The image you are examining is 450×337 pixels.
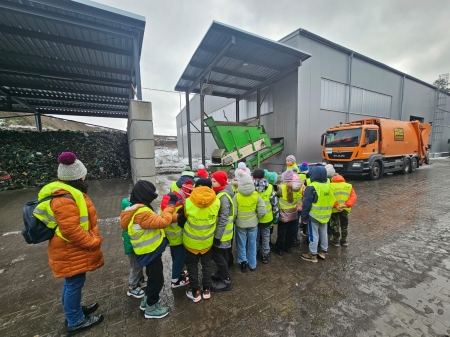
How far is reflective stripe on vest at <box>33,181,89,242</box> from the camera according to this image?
5.39 ft

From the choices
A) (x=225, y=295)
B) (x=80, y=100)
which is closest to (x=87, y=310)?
(x=225, y=295)

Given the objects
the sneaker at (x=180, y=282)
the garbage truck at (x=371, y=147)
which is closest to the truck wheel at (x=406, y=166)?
the garbage truck at (x=371, y=147)

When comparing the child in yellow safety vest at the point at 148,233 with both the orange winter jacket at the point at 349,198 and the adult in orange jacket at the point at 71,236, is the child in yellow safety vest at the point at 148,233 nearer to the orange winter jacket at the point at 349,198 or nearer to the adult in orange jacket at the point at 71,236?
the adult in orange jacket at the point at 71,236

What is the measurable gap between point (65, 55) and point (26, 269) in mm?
6596

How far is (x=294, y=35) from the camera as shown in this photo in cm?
1041

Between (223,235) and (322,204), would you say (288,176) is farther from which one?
(223,235)

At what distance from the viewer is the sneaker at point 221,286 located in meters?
2.41

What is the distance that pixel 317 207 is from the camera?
295 centimetres

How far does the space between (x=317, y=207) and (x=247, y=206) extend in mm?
1129

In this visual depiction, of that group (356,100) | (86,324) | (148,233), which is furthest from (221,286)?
(356,100)

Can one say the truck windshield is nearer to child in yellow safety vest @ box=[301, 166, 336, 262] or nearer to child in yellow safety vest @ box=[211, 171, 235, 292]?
child in yellow safety vest @ box=[301, 166, 336, 262]

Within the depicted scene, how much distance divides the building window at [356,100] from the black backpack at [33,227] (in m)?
13.2

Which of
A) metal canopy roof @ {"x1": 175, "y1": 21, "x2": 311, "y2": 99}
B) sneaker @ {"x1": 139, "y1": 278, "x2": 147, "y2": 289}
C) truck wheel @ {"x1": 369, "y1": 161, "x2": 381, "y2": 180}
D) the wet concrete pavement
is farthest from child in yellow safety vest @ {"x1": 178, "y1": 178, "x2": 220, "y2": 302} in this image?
truck wheel @ {"x1": 369, "y1": 161, "x2": 381, "y2": 180}

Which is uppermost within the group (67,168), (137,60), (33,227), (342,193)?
(137,60)
